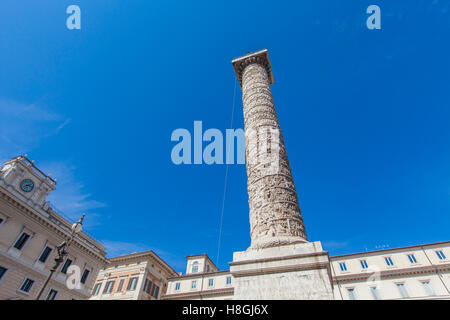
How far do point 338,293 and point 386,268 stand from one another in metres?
4.37

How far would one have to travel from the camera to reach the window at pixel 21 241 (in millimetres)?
13894

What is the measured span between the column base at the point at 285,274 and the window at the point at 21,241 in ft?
54.6

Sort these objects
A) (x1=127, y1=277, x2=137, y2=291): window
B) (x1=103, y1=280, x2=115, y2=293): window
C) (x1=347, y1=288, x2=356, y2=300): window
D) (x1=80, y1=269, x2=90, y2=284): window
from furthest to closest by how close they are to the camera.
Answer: (x1=103, y1=280, x2=115, y2=293): window → (x1=127, y1=277, x2=137, y2=291): window → (x1=347, y1=288, x2=356, y2=300): window → (x1=80, y1=269, x2=90, y2=284): window

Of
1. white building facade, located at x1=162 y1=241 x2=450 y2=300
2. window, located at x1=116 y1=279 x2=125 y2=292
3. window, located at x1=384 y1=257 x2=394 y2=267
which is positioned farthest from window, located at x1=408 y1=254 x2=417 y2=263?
window, located at x1=116 y1=279 x2=125 y2=292

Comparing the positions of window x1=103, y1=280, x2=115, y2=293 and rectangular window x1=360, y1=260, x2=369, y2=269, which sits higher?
rectangular window x1=360, y1=260, x2=369, y2=269

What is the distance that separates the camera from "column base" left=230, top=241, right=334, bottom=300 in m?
3.00

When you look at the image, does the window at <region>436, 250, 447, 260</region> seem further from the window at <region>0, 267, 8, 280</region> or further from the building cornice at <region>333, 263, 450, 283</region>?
the window at <region>0, 267, 8, 280</region>

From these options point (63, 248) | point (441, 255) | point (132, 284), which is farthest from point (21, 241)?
point (441, 255)

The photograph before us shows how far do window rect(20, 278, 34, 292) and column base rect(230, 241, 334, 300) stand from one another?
1671 centimetres

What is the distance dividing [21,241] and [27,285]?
261 centimetres

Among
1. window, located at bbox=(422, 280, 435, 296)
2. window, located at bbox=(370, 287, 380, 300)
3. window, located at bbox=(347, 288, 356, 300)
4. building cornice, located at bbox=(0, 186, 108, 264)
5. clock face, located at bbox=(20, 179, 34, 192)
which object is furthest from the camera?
window, located at bbox=(347, 288, 356, 300)

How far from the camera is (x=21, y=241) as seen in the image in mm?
14156

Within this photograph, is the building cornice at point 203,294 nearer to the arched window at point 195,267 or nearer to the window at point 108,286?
the arched window at point 195,267
